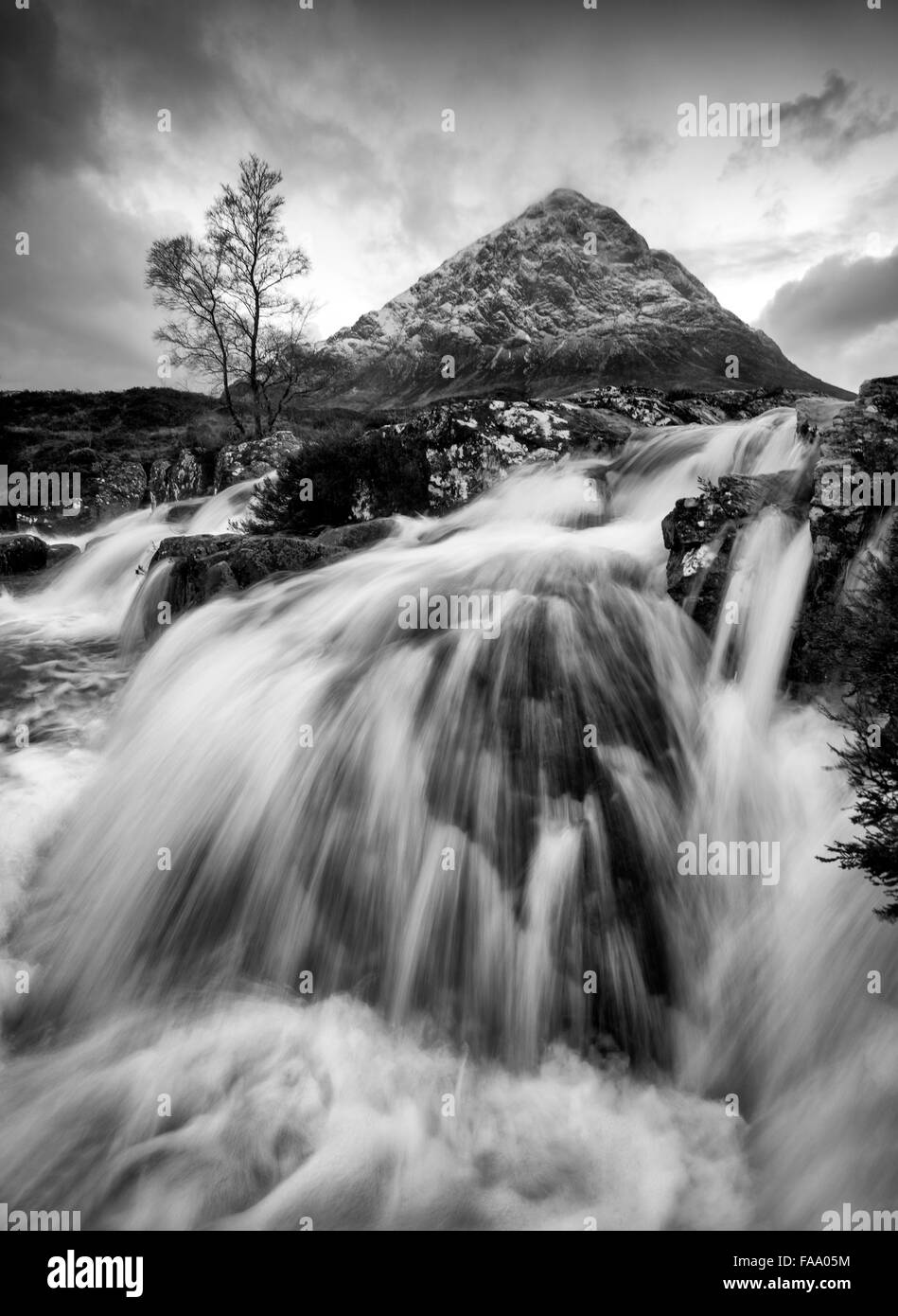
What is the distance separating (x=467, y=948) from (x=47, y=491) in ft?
66.2

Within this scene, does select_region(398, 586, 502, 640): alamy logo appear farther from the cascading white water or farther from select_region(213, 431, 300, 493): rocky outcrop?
select_region(213, 431, 300, 493): rocky outcrop

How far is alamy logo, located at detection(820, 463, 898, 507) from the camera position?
510 cm

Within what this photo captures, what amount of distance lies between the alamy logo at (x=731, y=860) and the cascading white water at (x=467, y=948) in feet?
0.24

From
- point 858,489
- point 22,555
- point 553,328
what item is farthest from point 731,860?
point 553,328

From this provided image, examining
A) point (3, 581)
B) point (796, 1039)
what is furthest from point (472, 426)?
point (796, 1039)

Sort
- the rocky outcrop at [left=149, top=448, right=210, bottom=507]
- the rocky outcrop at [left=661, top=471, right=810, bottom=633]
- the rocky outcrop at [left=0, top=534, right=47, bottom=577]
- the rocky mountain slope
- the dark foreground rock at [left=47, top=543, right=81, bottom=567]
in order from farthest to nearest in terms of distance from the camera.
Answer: the rocky mountain slope
the rocky outcrop at [left=149, top=448, right=210, bottom=507]
the dark foreground rock at [left=47, top=543, right=81, bottom=567]
the rocky outcrop at [left=0, top=534, right=47, bottom=577]
the rocky outcrop at [left=661, top=471, right=810, bottom=633]

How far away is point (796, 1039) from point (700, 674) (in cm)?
287

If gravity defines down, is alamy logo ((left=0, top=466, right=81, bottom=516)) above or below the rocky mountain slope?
below

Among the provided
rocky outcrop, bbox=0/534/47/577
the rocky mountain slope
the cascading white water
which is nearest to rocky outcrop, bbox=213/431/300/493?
rocky outcrop, bbox=0/534/47/577

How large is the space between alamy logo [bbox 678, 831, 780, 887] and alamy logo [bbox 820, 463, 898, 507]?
2.99 metres

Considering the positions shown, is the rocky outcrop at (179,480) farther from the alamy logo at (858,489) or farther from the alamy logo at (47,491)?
the alamy logo at (858,489)

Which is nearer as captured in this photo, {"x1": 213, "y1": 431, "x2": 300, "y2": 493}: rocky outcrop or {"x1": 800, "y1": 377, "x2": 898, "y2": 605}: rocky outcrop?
→ {"x1": 800, "y1": 377, "x2": 898, "y2": 605}: rocky outcrop
